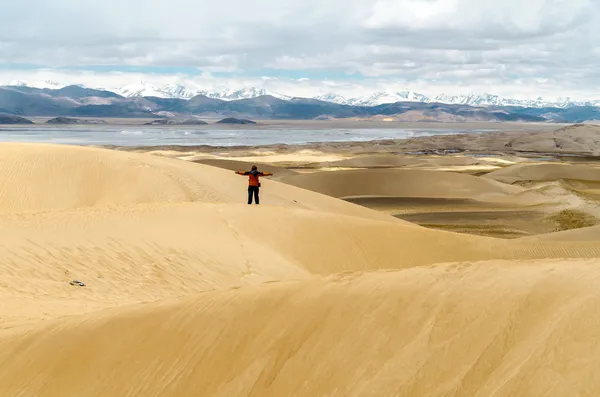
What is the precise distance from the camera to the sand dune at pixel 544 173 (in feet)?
166

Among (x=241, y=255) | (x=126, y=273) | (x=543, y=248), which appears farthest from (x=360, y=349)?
(x=543, y=248)

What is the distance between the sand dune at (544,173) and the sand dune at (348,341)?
45.3 meters

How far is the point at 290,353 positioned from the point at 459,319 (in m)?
1.30

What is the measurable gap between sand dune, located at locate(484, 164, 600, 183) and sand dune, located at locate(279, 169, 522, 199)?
348 inches

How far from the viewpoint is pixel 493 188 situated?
4019 cm

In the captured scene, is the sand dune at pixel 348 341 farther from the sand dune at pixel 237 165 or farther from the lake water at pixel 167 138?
the lake water at pixel 167 138

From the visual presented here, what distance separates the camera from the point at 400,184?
4181 cm

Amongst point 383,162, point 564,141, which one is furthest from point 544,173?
point 564,141

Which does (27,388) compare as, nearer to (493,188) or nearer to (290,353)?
(290,353)

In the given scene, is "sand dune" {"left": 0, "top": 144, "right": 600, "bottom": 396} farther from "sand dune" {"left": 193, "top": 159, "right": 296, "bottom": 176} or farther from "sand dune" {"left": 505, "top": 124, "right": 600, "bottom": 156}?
"sand dune" {"left": 505, "top": 124, "right": 600, "bottom": 156}

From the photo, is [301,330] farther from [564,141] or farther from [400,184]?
[564,141]

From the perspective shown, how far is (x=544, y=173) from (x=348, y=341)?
165 feet

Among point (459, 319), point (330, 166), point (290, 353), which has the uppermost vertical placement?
point (459, 319)

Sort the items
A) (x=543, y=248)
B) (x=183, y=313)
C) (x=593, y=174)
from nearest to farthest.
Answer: (x=183, y=313), (x=543, y=248), (x=593, y=174)
